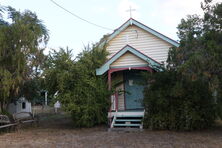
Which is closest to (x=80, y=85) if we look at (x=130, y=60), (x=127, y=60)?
(x=127, y=60)

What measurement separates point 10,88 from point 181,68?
8.15 meters

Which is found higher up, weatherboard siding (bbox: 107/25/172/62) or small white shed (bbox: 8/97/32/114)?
weatherboard siding (bbox: 107/25/172/62)

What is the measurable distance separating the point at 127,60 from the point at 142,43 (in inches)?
109

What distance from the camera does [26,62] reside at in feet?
41.8

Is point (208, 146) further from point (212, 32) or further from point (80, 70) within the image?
point (80, 70)

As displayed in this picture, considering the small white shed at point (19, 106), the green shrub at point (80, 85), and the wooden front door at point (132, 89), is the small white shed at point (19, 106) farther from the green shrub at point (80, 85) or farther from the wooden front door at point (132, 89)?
the wooden front door at point (132, 89)

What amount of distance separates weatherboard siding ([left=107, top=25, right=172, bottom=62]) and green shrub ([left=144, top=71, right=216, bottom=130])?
3.66 meters

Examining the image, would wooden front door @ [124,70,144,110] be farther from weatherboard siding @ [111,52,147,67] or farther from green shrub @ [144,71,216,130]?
green shrub @ [144,71,216,130]

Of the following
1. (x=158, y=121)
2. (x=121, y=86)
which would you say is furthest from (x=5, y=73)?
(x=158, y=121)

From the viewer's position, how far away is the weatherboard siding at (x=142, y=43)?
14352mm

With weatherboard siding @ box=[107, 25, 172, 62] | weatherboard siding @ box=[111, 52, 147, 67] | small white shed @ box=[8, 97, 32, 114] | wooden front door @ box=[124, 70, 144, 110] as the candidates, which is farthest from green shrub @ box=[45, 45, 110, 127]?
small white shed @ box=[8, 97, 32, 114]

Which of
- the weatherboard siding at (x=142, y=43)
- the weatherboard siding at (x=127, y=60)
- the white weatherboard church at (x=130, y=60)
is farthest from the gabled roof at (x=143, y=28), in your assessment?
the weatherboard siding at (x=127, y=60)

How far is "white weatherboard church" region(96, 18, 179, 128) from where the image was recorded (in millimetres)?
12398

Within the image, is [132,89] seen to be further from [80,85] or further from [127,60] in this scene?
[80,85]
